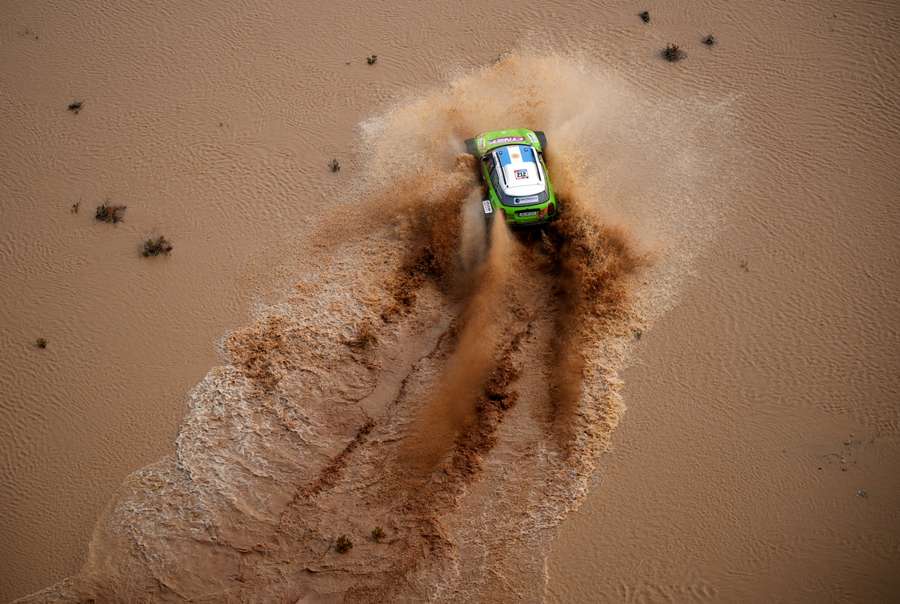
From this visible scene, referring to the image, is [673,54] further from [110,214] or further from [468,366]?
[110,214]

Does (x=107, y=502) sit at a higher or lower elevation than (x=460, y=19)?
lower

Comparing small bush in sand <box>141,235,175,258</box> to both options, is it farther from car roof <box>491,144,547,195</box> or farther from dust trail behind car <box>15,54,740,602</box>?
car roof <box>491,144,547,195</box>

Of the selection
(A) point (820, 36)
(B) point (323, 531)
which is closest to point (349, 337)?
(B) point (323, 531)

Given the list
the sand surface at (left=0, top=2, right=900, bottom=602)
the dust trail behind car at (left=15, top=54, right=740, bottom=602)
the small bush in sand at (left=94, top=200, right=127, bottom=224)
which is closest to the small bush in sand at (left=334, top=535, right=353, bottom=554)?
the dust trail behind car at (left=15, top=54, right=740, bottom=602)

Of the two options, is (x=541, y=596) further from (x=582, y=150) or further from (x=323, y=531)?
(x=582, y=150)

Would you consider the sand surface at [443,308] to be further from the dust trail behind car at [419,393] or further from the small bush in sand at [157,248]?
the small bush in sand at [157,248]

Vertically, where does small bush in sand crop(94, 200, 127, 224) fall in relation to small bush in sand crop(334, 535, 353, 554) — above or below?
above

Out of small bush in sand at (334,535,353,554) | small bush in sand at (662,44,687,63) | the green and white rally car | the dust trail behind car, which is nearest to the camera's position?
the dust trail behind car
